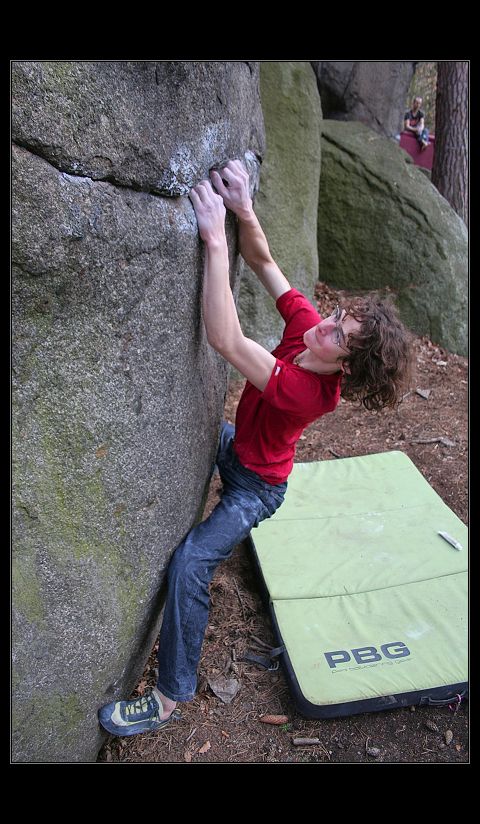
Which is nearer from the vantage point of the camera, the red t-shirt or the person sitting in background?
the red t-shirt

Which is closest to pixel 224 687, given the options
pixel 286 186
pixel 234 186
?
pixel 234 186

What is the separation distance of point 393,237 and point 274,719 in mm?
4994

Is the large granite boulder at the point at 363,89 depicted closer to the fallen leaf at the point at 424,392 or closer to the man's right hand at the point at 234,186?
the fallen leaf at the point at 424,392

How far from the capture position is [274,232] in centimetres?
551

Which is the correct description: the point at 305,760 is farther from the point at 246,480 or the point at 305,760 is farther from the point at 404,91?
the point at 404,91

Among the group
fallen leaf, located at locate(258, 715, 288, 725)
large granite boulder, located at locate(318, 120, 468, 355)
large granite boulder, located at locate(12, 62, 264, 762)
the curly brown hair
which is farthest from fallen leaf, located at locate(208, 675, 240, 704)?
large granite boulder, located at locate(318, 120, 468, 355)

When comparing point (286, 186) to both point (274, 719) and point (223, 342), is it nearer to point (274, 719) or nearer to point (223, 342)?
point (223, 342)

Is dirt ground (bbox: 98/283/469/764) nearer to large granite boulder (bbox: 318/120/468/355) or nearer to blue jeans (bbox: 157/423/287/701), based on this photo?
blue jeans (bbox: 157/423/287/701)

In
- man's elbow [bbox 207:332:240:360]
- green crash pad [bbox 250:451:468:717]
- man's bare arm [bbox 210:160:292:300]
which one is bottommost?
green crash pad [bbox 250:451:468:717]

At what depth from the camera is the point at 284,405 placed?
2.33 m

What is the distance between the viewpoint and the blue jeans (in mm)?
2340

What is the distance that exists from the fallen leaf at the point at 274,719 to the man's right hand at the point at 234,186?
1994 millimetres

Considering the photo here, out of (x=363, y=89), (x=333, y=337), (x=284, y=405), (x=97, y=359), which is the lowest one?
(x=284, y=405)

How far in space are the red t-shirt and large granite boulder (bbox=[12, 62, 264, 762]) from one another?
33 centimetres
